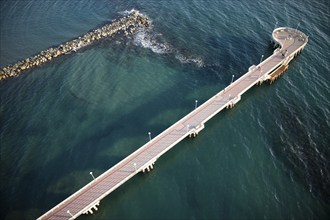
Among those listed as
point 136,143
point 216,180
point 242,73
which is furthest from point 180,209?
point 242,73

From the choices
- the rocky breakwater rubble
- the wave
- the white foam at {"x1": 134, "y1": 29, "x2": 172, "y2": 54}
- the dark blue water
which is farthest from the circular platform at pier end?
the rocky breakwater rubble

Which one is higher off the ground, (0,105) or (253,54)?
(0,105)

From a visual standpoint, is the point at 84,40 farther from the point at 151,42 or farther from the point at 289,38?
the point at 289,38

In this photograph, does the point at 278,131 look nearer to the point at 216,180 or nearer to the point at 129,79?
the point at 216,180

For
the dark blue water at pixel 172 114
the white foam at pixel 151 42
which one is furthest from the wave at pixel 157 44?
the dark blue water at pixel 172 114

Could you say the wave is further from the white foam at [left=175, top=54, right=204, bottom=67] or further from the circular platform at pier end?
the circular platform at pier end

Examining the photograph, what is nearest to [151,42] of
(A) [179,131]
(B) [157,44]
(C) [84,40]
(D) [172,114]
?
(B) [157,44]

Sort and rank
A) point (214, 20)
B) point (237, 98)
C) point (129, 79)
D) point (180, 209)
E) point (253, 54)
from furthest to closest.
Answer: point (214, 20) → point (253, 54) → point (129, 79) → point (237, 98) → point (180, 209)
